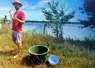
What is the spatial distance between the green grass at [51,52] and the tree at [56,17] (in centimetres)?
17

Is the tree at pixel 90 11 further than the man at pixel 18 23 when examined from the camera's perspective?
No

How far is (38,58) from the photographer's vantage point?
4172 millimetres

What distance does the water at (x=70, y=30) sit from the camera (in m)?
4.21

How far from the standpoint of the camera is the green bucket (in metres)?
4.17

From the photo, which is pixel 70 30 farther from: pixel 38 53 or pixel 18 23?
pixel 18 23

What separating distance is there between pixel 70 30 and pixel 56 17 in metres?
0.34

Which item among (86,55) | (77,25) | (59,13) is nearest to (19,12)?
(59,13)

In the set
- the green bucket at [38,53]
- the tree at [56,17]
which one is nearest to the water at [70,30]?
the tree at [56,17]

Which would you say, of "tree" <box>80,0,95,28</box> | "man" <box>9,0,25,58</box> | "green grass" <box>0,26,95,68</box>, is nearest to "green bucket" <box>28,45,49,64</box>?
"green grass" <box>0,26,95,68</box>

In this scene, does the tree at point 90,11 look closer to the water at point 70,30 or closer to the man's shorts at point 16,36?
the water at point 70,30

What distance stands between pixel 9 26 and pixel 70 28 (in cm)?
114

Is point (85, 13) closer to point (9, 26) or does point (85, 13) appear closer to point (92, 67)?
point (92, 67)

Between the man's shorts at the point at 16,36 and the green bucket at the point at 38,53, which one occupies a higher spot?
the man's shorts at the point at 16,36

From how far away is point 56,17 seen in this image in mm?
4383
